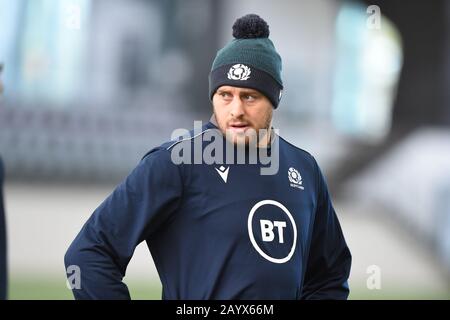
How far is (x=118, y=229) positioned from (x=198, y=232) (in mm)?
219

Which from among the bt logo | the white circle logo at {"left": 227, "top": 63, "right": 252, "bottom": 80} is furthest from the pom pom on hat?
the bt logo

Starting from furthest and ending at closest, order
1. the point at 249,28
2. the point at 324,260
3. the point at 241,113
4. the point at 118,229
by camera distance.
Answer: the point at 324,260 < the point at 249,28 < the point at 241,113 < the point at 118,229

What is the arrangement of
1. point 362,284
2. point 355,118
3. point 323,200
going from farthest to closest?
point 355,118
point 362,284
point 323,200

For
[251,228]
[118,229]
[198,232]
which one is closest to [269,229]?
[251,228]

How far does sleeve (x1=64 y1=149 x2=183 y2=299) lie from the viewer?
83.5 inches

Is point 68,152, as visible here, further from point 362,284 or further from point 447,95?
point 447,95

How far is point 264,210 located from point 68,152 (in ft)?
30.2

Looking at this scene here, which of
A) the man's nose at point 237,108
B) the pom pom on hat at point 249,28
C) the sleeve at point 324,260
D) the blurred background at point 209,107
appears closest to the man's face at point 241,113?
the man's nose at point 237,108

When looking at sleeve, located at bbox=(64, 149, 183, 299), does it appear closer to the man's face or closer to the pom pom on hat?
the man's face

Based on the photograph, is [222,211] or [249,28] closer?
[222,211]

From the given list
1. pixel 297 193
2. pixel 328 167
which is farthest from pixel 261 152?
pixel 328 167

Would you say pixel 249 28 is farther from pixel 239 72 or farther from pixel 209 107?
pixel 209 107

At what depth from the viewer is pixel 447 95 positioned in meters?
12.2

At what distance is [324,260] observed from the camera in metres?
2.54
